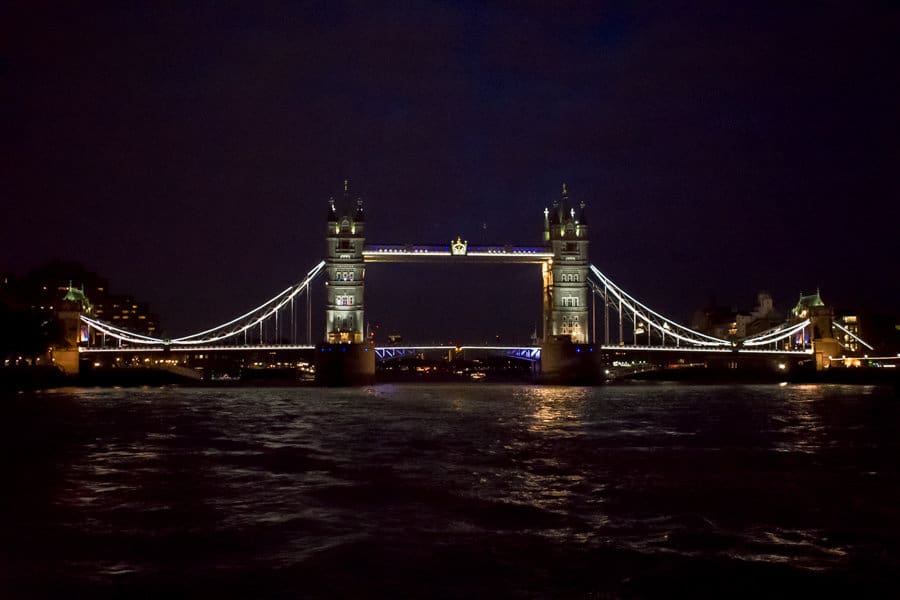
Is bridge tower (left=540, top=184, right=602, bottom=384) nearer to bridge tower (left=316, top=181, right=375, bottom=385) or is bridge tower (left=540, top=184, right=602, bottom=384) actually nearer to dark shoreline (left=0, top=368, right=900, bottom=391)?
dark shoreline (left=0, top=368, right=900, bottom=391)

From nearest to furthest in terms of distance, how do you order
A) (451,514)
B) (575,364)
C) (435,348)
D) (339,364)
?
(451,514), (339,364), (575,364), (435,348)

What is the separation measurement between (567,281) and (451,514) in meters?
67.9

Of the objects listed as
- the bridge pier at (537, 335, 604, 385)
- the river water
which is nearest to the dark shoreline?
the bridge pier at (537, 335, 604, 385)

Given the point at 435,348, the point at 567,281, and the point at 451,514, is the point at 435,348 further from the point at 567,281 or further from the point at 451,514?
the point at 451,514

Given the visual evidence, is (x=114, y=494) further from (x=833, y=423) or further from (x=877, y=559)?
(x=833, y=423)

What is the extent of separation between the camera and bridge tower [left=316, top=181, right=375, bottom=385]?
236 ft

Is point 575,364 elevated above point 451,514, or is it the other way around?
point 575,364

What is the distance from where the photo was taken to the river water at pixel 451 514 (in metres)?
8.40

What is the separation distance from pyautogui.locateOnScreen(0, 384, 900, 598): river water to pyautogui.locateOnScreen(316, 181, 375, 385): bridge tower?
159 feet

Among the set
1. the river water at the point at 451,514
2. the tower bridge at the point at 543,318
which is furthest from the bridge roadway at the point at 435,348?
the river water at the point at 451,514

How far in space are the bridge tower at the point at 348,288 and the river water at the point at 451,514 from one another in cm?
4846

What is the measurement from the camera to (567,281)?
7862cm

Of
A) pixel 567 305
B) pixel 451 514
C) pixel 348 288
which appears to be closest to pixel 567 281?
pixel 567 305

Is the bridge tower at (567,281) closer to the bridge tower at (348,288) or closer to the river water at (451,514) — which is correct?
the bridge tower at (348,288)
